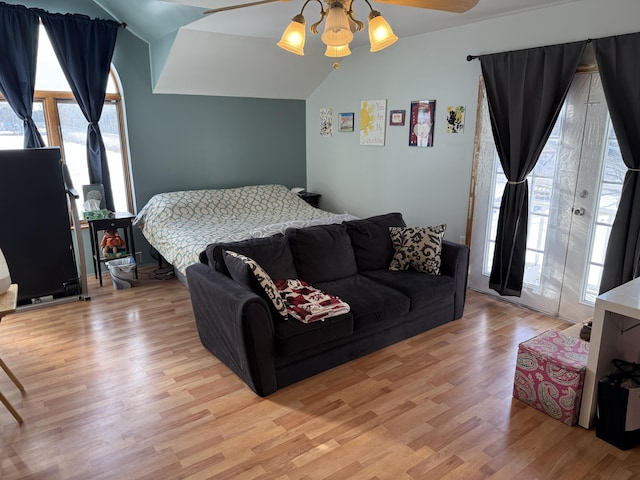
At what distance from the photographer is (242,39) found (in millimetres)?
4504

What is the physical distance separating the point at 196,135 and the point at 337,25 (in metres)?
3.62

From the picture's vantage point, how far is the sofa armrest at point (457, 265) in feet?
11.6

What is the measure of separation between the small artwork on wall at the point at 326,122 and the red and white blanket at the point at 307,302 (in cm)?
315

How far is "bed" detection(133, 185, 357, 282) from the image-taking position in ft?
13.1

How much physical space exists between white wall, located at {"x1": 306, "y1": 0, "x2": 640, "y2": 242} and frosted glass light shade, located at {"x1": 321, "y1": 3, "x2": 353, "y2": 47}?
223cm

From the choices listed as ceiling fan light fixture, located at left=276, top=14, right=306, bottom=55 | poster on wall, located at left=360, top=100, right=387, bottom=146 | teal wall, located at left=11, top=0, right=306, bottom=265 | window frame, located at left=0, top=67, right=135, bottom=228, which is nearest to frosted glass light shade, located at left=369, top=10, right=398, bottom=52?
ceiling fan light fixture, located at left=276, top=14, right=306, bottom=55

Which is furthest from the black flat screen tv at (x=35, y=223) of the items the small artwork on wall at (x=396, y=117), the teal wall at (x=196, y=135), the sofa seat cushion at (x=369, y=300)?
the small artwork on wall at (x=396, y=117)

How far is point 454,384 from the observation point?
9.02ft

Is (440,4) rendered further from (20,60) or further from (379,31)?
(20,60)

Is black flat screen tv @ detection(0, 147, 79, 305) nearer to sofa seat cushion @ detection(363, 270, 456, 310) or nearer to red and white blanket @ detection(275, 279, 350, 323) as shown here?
red and white blanket @ detection(275, 279, 350, 323)

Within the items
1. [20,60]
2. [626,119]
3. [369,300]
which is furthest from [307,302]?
[20,60]

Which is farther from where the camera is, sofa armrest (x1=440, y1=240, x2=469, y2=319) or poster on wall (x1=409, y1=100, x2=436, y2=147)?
poster on wall (x1=409, y1=100, x2=436, y2=147)

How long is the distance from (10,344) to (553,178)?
439 cm

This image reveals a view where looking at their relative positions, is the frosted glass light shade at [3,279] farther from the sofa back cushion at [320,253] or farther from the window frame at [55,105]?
the window frame at [55,105]
